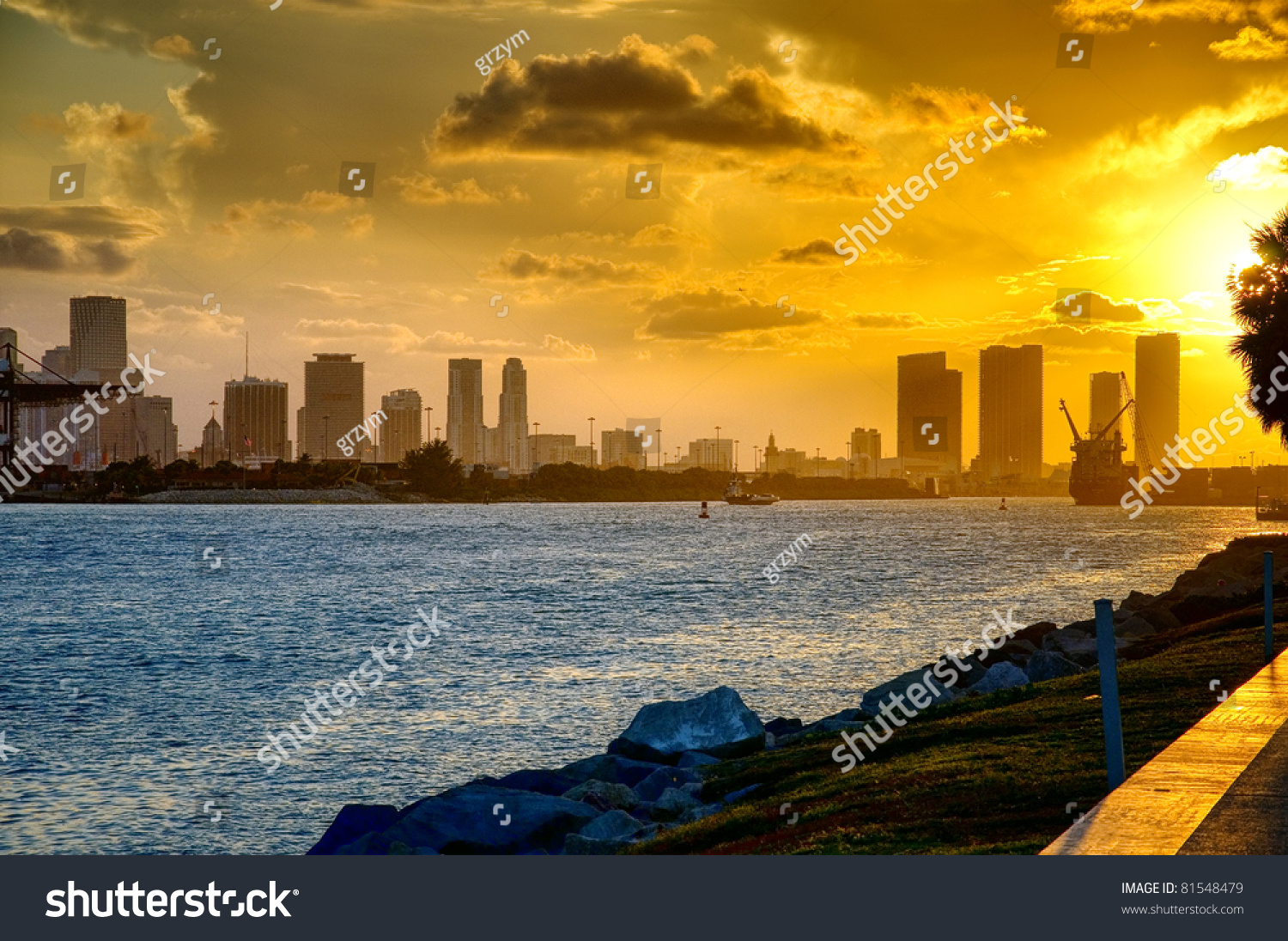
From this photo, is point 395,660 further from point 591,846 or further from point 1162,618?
point 591,846

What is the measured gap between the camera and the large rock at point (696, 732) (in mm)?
20500

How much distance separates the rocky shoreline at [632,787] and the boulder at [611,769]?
20 mm

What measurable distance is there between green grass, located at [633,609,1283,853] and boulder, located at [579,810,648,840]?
962 mm

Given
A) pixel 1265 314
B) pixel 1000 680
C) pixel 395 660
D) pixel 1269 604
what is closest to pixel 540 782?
pixel 1000 680

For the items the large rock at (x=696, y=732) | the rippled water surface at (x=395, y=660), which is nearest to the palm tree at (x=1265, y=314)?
the rippled water surface at (x=395, y=660)

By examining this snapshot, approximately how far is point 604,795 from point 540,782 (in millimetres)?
1888

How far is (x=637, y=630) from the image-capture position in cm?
4444

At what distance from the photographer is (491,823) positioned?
15.1 metres

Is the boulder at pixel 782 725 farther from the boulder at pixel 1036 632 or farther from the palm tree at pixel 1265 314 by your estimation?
the palm tree at pixel 1265 314

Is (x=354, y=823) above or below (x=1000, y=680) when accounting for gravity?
below

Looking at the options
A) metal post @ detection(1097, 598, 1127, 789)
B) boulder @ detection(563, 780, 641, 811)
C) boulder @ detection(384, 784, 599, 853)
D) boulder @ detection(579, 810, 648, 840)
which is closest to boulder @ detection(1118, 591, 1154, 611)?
boulder @ detection(563, 780, 641, 811)

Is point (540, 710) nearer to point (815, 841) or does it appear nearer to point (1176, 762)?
point (815, 841)
